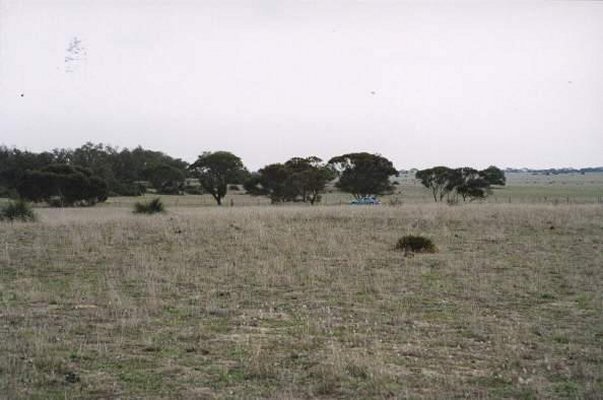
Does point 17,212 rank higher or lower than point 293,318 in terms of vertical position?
higher

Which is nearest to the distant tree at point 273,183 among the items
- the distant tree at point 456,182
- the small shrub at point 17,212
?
the distant tree at point 456,182

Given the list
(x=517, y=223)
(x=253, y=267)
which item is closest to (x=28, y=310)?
(x=253, y=267)

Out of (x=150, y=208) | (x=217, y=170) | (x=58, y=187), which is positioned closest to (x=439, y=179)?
(x=217, y=170)

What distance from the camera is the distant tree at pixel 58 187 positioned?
4725cm

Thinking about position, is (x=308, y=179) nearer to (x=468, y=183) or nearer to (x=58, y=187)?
(x=468, y=183)

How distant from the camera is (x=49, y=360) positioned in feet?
20.6

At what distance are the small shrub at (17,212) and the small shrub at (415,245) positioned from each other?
15845 millimetres

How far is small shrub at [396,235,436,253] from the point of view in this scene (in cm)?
1634

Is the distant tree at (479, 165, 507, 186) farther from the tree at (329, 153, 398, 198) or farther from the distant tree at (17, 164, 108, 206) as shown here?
the distant tree at (17, 164, 108, 206)

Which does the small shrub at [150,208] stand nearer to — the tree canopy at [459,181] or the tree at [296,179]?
the tree at [296,179]

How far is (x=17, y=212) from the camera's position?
25703 mm

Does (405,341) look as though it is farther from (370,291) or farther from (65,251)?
(65,251)

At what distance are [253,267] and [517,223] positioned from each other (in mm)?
14052

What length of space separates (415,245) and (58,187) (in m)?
38.1
